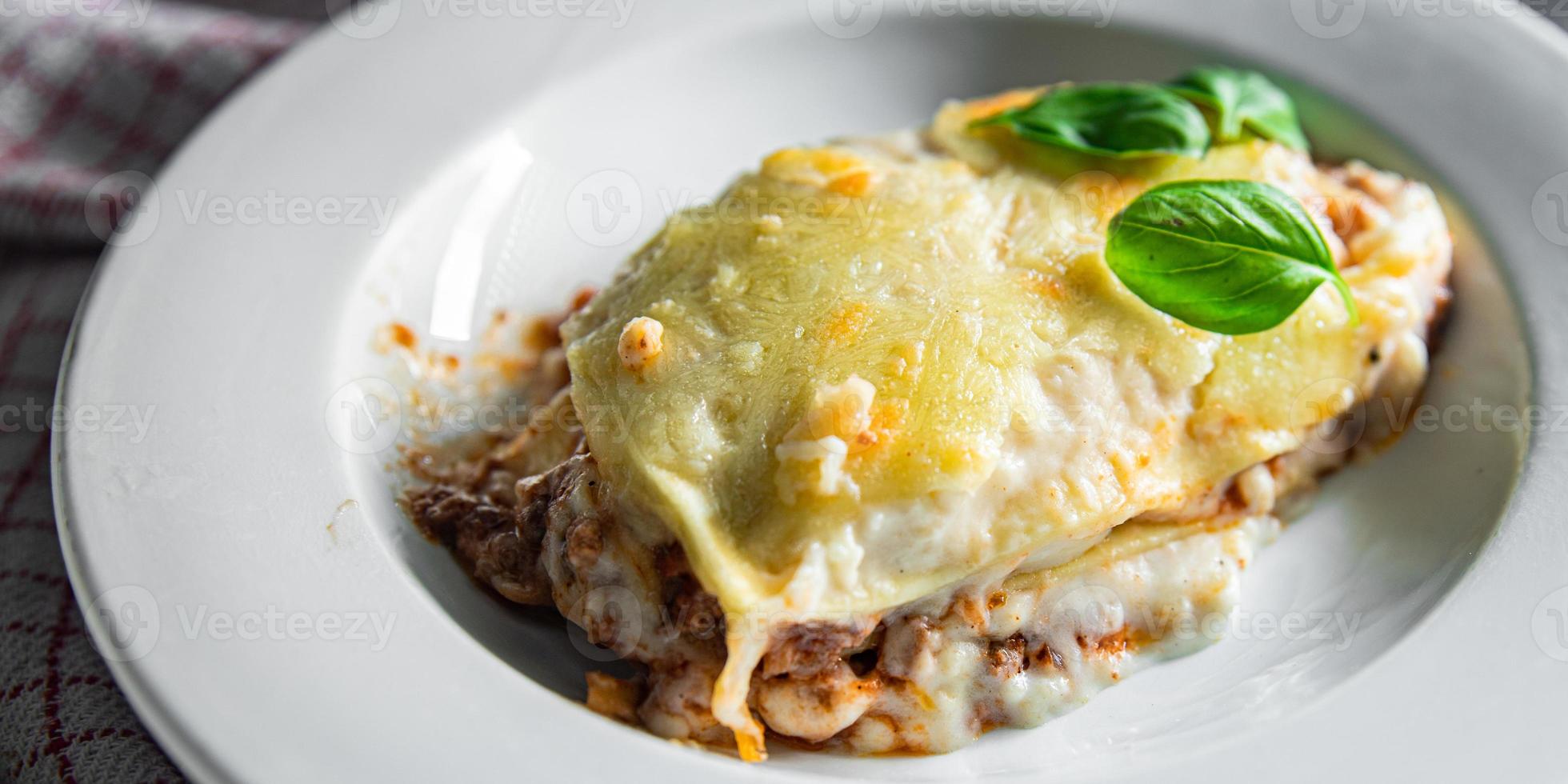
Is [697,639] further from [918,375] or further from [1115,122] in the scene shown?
[1115,122]

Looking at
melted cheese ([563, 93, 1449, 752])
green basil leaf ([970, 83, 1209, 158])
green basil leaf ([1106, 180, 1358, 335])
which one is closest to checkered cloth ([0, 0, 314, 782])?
melted cheese ([563, 93, 1449, 752])

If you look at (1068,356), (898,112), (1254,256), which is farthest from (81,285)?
(1254,256)

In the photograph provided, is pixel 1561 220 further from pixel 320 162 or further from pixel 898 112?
pixel 320 162

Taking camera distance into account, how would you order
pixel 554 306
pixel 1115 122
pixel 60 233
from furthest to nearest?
1. pixel 60 233
2. pixel 554 306
3. pixel 1115 122

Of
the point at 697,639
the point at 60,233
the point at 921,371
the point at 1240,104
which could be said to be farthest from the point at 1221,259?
the point at 60,233

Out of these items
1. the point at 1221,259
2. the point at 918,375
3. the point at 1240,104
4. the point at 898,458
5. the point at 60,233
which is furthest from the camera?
the point at 60,233

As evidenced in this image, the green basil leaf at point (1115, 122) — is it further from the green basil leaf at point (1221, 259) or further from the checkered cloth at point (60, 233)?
the checkered cloth at point (60, 233)
